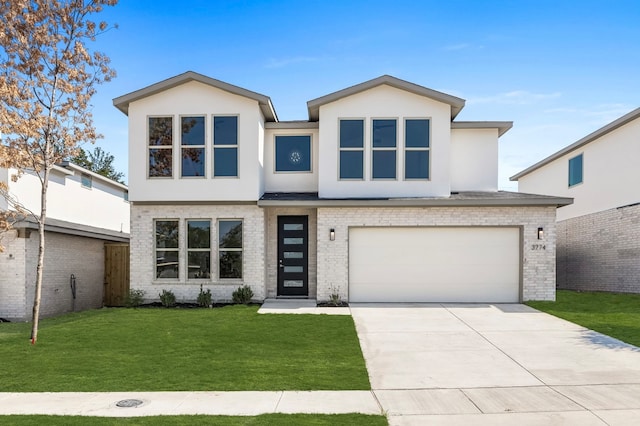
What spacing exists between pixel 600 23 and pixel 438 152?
18.6ft

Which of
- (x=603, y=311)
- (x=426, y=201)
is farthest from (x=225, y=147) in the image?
(x=603, y=311)

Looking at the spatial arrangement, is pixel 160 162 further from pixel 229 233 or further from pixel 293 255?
pixel 293 255

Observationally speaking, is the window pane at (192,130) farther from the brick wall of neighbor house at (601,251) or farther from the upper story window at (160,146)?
the brick wall of neighbor house at (601,251)

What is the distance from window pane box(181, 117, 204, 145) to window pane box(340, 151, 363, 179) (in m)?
4.37

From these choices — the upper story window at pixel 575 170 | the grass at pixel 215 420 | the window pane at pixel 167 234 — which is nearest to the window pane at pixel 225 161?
the window pane at pixel 167 234

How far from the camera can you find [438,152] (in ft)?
45.4

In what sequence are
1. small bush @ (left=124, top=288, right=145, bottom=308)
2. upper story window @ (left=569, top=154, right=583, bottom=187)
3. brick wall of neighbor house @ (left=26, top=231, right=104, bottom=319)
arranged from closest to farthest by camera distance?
1. brick wall of neighbor house @ (left=26, top=231, right=104, bottom=319)
2. small bush @ (left=124, top=288, right=145, bottom=308)
3. upper story window @ (left=569, top=154, right=583, bottom=187)

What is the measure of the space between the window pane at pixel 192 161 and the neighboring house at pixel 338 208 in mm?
31

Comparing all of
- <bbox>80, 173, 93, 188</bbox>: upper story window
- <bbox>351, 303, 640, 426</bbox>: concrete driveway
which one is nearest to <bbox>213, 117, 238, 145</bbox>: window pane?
<bbox>351, 303, 640, 426</bbox>: concrete driveway

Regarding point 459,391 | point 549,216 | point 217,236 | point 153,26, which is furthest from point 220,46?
point 459,391

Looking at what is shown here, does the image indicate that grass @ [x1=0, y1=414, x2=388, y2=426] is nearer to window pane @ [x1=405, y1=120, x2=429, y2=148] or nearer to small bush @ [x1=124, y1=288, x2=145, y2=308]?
small bush @ [x1=124, y1=288, x2=145, y2=308]

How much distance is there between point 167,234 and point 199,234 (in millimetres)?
995

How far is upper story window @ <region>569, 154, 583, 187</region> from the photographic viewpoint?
19.1 metres

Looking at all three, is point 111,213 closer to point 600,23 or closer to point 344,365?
point 344,365
